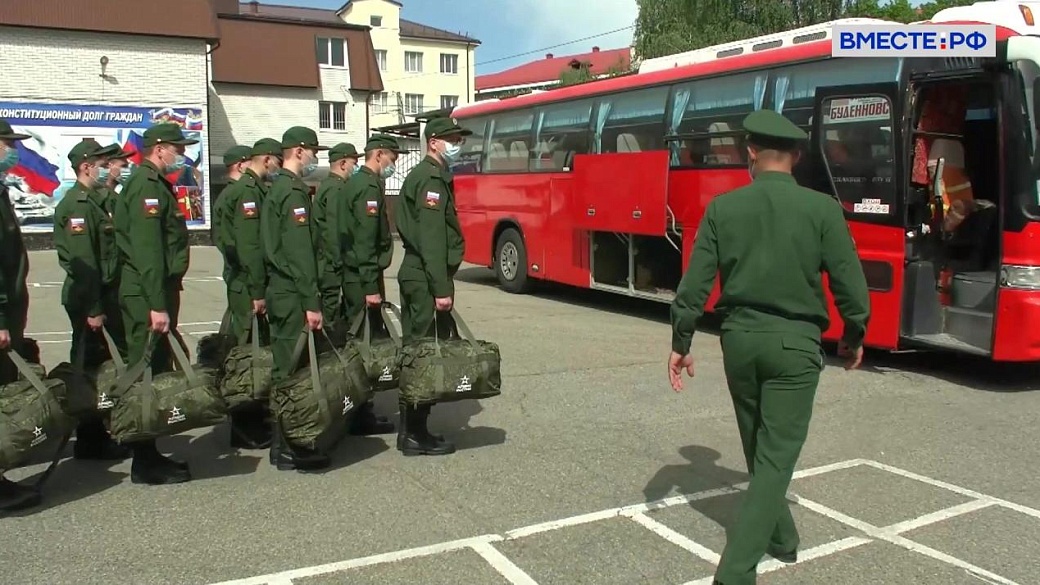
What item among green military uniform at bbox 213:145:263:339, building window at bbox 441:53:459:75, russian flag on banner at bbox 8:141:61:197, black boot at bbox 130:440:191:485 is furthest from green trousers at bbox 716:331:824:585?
building window at bbox 441:53:459:75

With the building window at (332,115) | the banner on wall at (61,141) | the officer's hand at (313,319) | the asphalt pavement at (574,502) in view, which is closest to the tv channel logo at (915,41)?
the asphalt pavement at (574,502)

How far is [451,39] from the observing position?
217ft

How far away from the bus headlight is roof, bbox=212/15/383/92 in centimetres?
3400

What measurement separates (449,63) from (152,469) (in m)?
64.5

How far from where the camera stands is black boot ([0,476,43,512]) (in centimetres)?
479

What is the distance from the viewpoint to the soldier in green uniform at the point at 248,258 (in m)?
6.19

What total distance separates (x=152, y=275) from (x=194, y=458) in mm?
1366

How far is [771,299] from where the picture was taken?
3.57 metres

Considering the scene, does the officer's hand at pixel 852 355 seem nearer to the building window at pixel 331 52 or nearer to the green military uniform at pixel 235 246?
the green military uniform at pixel 235 246

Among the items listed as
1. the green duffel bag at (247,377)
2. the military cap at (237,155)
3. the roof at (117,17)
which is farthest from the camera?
the roof at (117,17)

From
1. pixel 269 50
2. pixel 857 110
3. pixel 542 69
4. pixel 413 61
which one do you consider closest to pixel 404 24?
pixel 413 61

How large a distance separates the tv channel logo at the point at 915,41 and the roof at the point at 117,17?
21.3m

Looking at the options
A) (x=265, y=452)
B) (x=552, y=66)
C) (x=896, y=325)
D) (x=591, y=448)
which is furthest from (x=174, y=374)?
(x=552, y=66)

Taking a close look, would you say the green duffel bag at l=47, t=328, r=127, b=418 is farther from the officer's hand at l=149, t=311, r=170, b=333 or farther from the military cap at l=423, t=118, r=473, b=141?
the military cap at l=423, t=118, r=473, b=141
